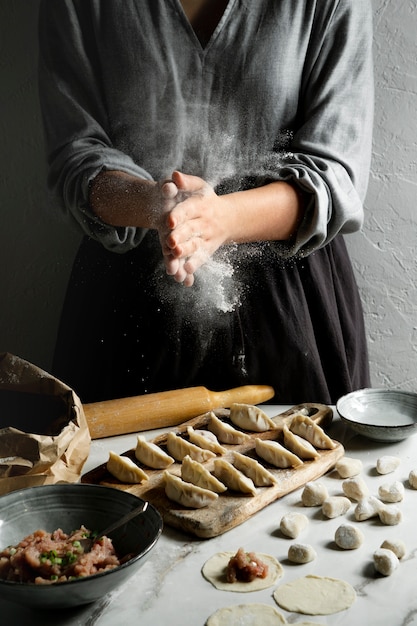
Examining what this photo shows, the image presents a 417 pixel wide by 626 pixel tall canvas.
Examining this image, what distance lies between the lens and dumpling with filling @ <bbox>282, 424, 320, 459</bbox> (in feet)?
3.99

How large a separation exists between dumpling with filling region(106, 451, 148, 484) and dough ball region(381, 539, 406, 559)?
0.39 metres

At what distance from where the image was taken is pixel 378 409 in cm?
142

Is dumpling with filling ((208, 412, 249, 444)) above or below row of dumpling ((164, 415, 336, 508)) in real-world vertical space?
below

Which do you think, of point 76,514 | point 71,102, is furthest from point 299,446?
point 71,102

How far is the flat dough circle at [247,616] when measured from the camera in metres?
0.83

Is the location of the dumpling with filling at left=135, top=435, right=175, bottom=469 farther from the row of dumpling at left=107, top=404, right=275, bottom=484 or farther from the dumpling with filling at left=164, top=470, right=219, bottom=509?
the dumpling with filling at left=164, top=470, right=219, bottom=509

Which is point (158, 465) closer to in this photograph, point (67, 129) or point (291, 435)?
point (291, 435)

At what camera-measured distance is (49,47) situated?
1528 millimetres

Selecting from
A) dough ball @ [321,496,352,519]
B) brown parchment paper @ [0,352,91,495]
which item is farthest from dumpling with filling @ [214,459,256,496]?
brown parchment paper @ [0,352,91,495]

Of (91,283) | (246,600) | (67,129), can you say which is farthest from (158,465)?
(67,129)

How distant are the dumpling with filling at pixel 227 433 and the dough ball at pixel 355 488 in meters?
0.23

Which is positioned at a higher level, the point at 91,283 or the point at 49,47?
the point at 49,47

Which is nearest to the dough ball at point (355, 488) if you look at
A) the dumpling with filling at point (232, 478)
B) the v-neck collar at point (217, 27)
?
the dumpling with filling at point (232, 478)

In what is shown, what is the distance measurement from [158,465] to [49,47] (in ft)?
2.92
